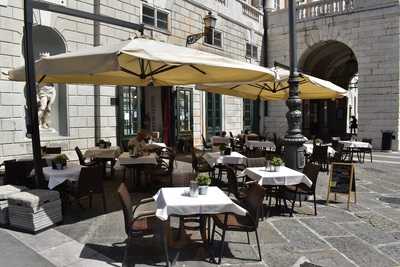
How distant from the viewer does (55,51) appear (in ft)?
35.5

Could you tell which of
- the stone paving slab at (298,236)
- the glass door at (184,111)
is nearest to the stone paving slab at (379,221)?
the stone paving slab at (298,236)

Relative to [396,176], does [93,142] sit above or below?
above

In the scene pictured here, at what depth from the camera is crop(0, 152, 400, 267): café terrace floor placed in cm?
435

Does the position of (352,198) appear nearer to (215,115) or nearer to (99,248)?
(99,248)

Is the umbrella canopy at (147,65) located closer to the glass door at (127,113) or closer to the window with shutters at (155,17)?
the glass door at (127,113)

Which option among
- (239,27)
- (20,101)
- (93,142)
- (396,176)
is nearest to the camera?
(20,101)

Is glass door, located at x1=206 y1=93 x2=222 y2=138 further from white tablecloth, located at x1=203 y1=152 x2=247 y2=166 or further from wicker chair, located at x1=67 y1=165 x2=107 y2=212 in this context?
wicker chair, located at x1=67 y1=165 x2=107 y2=212

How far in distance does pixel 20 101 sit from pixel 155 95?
6606 millimetres

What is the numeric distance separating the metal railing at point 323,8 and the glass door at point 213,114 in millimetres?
7061

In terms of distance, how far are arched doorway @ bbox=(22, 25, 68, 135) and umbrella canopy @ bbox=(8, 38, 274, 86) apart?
2.97 m

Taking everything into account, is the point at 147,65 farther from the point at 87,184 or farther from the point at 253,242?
the point at 253,242

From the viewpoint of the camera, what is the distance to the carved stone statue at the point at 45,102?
33.6 ft

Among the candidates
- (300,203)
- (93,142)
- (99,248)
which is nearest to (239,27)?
(93,142)

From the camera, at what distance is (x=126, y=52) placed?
15.8 ft
